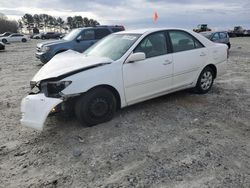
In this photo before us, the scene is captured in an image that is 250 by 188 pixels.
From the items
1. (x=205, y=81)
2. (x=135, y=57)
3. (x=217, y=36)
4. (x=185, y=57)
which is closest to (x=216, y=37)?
(x=217, y=36)

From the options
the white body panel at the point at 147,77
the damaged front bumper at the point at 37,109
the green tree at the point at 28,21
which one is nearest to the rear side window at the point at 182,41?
the white body panel at the point at 147,77

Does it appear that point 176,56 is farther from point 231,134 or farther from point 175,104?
point 231,134

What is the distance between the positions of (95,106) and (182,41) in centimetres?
254

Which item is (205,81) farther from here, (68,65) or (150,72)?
(68,65)

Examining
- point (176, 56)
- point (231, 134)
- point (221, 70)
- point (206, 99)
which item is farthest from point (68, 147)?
point (221, 70)

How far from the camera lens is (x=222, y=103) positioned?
18.4ft

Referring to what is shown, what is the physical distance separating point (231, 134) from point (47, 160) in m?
2.78

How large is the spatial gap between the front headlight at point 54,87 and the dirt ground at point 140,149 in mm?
675

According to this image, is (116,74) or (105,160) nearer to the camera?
(105,160)

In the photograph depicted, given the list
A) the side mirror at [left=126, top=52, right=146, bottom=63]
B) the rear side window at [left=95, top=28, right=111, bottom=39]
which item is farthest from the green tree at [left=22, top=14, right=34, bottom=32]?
the side mirror at [left=126, top=52, right=146, bottom=63]

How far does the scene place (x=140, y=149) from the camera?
373 cm

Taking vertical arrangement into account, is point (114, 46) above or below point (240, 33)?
above

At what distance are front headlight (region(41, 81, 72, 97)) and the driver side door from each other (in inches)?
42.3

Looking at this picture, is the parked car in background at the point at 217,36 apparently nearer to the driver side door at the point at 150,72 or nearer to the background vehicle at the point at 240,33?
the driver side door at the point at 150,72
